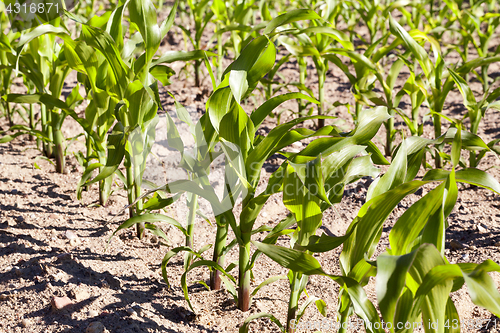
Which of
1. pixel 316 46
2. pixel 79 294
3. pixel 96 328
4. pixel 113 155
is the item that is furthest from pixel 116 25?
pixel 316 46

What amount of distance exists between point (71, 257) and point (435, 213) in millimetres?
1380

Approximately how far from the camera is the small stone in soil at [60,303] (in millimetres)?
1487

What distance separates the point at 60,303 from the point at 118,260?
37 cm

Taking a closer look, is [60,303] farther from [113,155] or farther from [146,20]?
[146,20]

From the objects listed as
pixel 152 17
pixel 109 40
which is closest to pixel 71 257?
pixel 109 40

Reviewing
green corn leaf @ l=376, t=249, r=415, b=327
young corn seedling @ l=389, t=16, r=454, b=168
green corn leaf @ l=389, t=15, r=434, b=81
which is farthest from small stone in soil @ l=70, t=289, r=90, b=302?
green corn leaf @ l=389, t=15, r=434, b=81

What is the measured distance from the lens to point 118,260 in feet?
6.03

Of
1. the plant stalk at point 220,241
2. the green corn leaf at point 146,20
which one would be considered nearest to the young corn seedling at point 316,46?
the green corn leaf at point 146,20

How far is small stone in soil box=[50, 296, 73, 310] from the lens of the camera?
4.88 ft

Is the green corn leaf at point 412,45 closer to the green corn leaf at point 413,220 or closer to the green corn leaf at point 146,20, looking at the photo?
the green corn leaf at point 146,20

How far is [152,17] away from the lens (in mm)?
1608

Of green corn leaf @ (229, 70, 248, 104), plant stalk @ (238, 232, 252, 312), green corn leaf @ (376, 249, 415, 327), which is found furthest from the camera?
plant stalk @ (238, 232, 252, 312)

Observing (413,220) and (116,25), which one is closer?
(413,220)

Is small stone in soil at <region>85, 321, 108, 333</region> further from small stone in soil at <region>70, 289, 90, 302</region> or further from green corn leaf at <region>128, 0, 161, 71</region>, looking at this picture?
green corn leaf at <region>128, 0, 161, 71</region>
